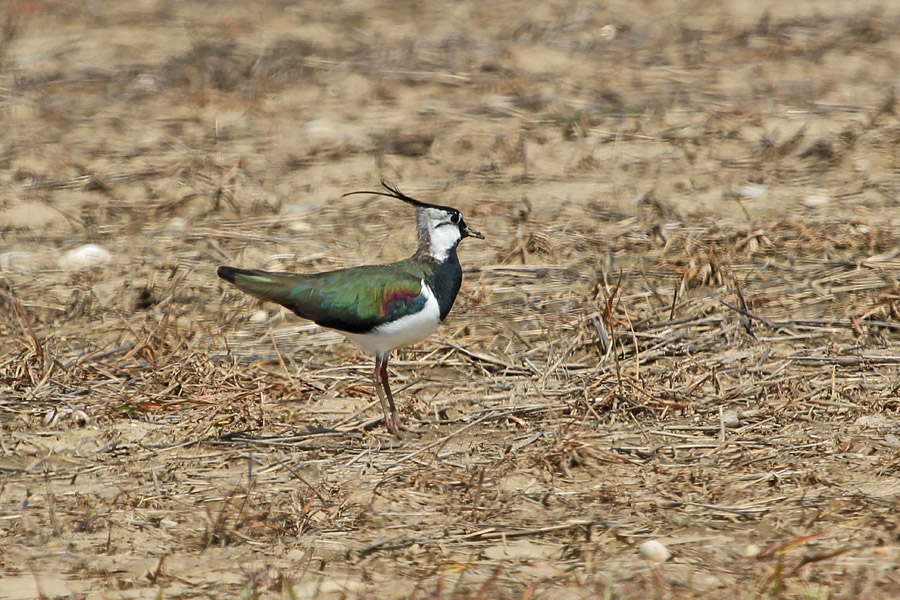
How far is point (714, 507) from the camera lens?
4.45 metres

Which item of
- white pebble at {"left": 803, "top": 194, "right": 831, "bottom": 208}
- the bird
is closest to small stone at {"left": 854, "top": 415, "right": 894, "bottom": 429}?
the bird

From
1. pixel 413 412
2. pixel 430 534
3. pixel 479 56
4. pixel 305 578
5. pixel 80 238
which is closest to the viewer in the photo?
pixel 305 578

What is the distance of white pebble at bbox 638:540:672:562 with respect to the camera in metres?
4.09

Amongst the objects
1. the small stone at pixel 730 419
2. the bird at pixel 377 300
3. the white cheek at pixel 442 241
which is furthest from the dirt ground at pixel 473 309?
the white cheek at pixel 442 241

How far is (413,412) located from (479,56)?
18.5ft

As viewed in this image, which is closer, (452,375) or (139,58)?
(452,375)

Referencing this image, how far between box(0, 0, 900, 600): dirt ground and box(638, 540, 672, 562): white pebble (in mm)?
32

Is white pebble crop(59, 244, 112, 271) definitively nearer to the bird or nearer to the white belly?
the bird

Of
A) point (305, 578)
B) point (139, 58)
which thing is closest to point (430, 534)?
point (305, 578)

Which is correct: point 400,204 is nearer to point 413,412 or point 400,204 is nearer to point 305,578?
point 413,412

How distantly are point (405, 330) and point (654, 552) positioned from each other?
1692 mm

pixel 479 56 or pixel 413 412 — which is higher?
pixel 479 56

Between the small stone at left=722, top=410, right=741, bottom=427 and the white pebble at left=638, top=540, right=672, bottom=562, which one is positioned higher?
the white pebble at left=638, top=540, right=672, bottom=562

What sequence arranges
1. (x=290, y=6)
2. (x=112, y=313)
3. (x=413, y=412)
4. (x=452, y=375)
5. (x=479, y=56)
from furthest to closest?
1. (x=290, y=6)
2. (x=479, y=56)
3. (x=112, y=313)
4. (x=452, y=375)
5. (x=413, y=412)
